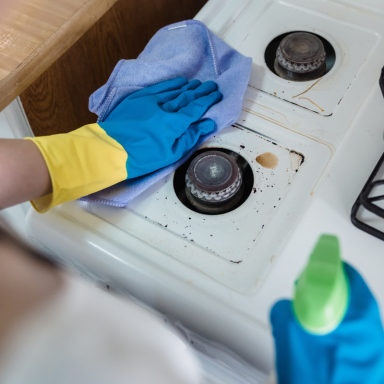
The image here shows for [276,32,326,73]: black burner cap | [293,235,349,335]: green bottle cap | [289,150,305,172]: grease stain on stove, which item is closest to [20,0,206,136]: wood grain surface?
[276,32,326,73]: black burner cap

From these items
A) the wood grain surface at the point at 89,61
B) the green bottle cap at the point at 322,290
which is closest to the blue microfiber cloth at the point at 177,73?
the wood grain surface at the point at 89,61

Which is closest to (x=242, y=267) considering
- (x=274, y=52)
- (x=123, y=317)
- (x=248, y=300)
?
(x=248, y=300)

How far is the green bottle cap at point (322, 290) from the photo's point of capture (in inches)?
9.6

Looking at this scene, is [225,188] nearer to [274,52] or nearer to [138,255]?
[138,255]

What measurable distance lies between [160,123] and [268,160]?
0.52 feet

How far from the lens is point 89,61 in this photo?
811 mm

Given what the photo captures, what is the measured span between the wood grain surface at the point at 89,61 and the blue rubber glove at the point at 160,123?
10.0 inches

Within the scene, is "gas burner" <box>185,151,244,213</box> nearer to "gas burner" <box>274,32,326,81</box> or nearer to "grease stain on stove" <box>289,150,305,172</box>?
"grease stain on stove" <box>289,150,305,172</box>

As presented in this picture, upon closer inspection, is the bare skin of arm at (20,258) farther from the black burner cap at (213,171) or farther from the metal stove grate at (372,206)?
the metal stove grate at (372,206)

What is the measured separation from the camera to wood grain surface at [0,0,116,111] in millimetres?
546

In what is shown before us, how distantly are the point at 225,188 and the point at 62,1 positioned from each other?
401mm

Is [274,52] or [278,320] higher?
[274,52]

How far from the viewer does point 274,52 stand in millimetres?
627

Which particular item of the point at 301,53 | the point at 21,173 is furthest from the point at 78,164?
the point at 301,53
